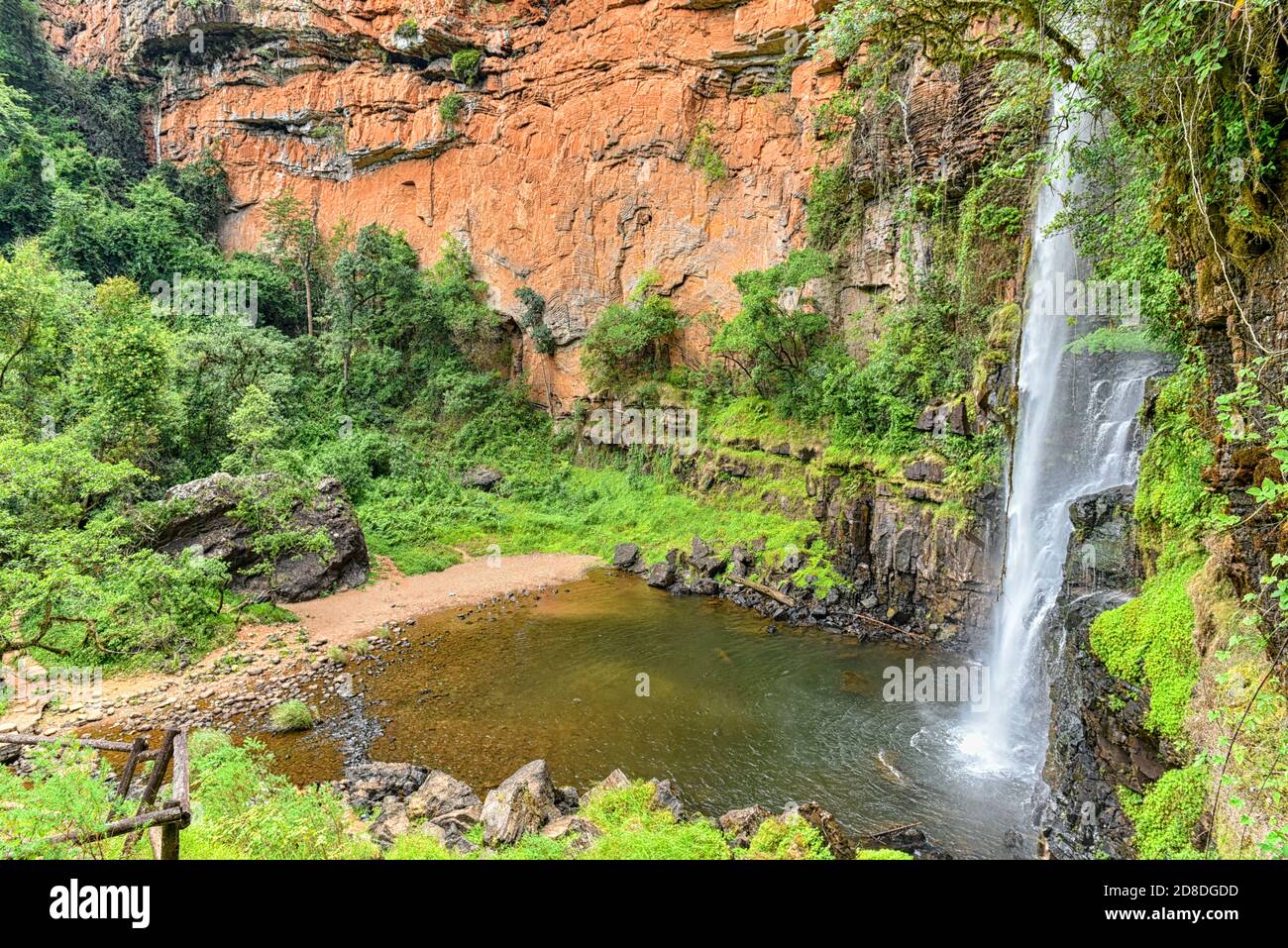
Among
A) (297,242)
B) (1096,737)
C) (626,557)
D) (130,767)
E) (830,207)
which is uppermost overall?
(297,242)

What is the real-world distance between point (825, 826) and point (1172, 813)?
309 cm

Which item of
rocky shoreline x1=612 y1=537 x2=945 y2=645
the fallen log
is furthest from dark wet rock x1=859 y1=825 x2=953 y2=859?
the fallen log

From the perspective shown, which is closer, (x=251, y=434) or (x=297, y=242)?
(x=251, y=434)

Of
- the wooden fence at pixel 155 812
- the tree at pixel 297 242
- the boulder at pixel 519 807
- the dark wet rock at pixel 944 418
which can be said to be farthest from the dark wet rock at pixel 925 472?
the tree at pixel 297 242

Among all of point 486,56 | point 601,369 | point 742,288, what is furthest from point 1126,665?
point 486,56

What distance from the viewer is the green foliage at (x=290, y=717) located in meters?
9.82

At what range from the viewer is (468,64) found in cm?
2697

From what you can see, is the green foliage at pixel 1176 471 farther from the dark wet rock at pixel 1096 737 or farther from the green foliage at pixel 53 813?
the green foliage at pixel 53 813

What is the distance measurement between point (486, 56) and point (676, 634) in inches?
1069

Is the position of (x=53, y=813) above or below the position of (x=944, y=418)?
below

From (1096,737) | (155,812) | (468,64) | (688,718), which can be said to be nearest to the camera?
(155,812)

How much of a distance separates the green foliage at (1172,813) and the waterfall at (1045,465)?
3.17 meters

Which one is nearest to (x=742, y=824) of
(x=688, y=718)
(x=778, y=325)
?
(x=688, y=718)

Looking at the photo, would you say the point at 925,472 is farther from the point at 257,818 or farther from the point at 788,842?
the point at 257,818
